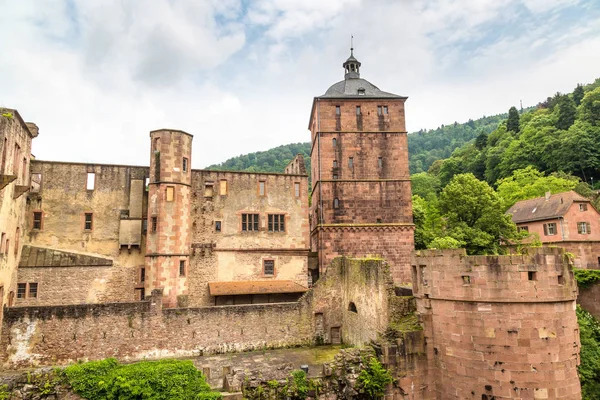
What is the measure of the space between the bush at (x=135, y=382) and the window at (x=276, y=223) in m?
14.3

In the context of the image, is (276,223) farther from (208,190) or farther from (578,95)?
(578,95)

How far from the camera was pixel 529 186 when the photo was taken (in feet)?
148

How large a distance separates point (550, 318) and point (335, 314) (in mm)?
13723

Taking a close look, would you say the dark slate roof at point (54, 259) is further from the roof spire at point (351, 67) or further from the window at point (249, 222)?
the roof spire at point (351, 67)

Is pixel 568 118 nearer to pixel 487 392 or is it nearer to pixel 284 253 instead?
pixel 284 253

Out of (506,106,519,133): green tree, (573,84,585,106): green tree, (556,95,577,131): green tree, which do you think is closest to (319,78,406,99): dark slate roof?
(556,95,577,131): green tree

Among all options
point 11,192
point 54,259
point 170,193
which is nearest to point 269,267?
point 170,193

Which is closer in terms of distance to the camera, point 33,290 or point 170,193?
point 33,290

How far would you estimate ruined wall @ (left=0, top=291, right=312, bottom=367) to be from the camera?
1939 centimetres

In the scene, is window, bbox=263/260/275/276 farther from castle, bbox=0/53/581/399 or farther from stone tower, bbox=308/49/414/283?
stone tower, bbox=308/49/414/283

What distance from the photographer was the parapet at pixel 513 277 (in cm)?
1288

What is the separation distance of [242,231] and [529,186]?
34650mm

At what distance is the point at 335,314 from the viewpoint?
2478cm

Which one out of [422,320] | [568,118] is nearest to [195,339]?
[422,320]
